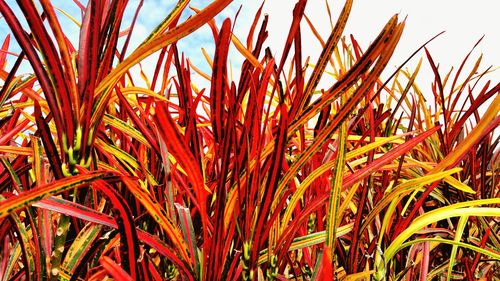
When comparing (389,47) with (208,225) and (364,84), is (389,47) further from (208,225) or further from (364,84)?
(208,225)

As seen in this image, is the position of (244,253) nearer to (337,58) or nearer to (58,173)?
(58,173)

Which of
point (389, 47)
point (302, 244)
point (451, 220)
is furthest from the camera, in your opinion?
A: point (451, 220)

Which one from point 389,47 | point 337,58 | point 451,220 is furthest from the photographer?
point 337,58

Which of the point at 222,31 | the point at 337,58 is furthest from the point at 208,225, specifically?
the point at 337,58

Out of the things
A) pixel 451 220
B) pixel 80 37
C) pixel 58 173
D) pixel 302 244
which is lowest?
pixel 451 220

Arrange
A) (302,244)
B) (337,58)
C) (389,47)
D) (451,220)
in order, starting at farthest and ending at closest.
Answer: (337,58) < (451,220) < (302,244) < (389,47)

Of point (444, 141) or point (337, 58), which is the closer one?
point (444, 141)

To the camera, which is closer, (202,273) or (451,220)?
(202,273)

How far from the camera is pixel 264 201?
35 cm

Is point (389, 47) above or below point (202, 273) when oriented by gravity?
above

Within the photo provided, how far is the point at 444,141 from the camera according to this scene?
867 mm

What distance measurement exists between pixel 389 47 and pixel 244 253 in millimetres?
190

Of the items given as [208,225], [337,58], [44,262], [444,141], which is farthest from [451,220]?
[44,262]

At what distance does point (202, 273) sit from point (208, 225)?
0.05 meters
